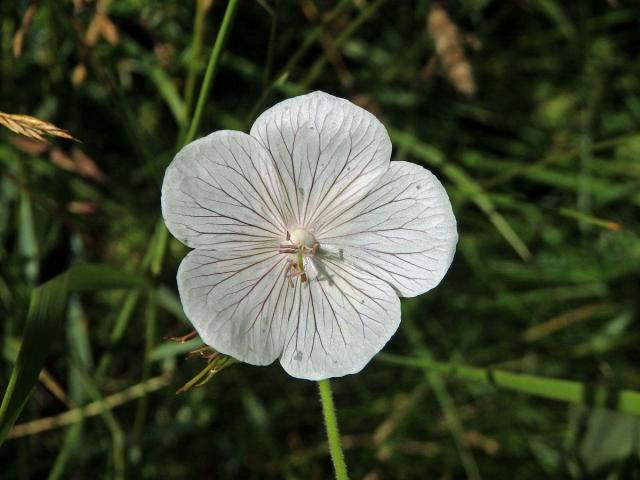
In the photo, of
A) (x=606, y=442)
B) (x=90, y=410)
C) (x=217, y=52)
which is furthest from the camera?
(x=90, y=410)

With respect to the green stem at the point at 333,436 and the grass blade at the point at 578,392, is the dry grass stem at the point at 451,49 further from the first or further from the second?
the green stem at the point at 333,436

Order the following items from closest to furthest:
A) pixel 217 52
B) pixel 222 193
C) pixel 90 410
→ pixel 222 193 < pixel 217 52 < pixel 90 410

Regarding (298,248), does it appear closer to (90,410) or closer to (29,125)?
(29,125)

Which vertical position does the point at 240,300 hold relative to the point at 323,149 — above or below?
below

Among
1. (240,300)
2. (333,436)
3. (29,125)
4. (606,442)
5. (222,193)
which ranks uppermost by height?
(29,125)

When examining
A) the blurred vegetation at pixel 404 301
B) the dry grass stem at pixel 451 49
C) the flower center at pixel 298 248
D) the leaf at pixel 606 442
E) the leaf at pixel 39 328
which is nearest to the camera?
the leaf at pixel 39 328

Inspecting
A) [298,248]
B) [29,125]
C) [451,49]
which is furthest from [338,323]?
[451,49]

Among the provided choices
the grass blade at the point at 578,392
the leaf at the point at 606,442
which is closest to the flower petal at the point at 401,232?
the grass blade at the point at 578,392
